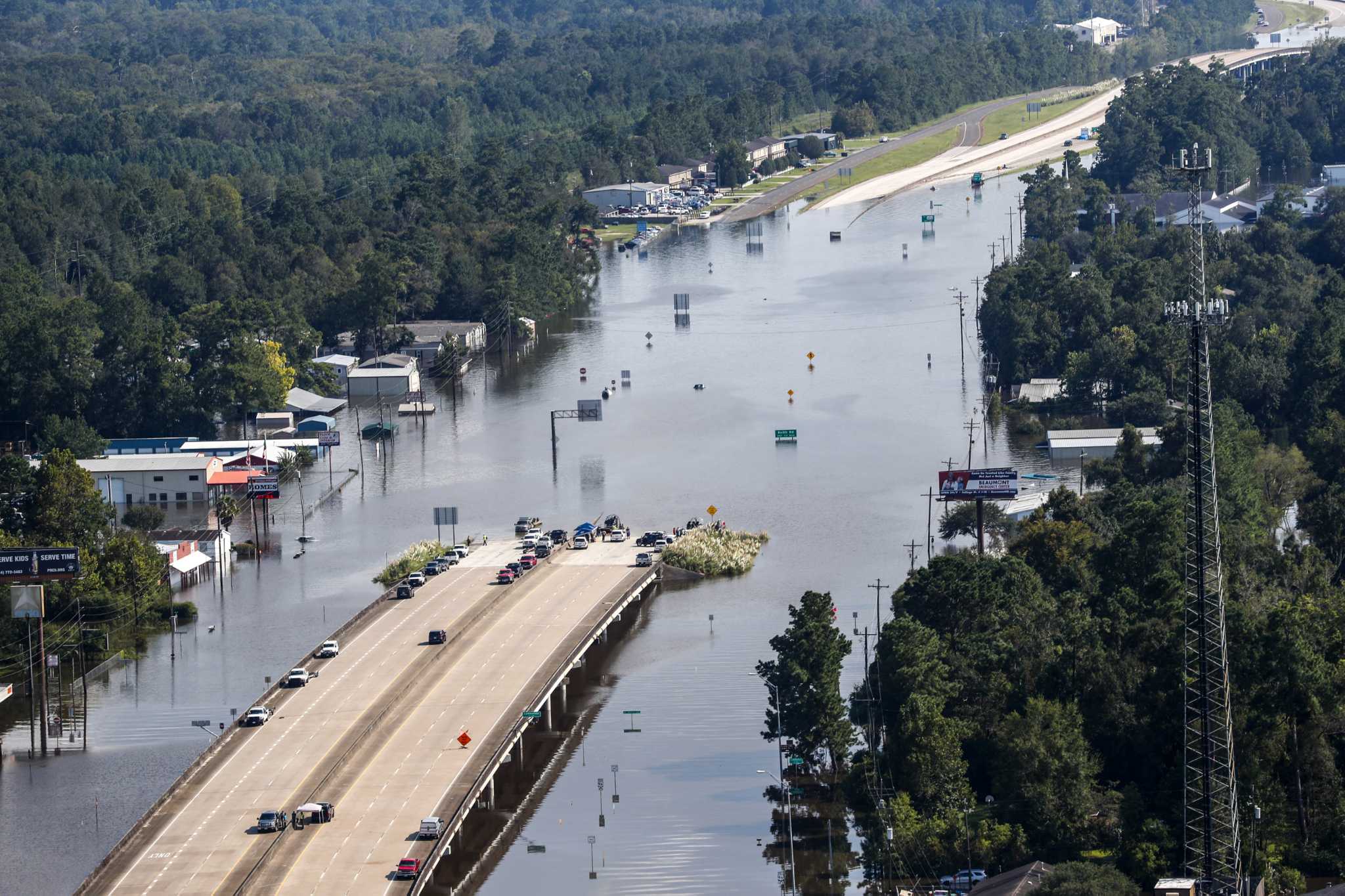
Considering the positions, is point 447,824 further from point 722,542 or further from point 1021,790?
point 722,542

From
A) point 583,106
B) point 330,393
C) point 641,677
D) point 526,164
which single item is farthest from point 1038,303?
point 583,106

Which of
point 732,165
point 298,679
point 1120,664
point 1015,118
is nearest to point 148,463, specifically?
point 298,679

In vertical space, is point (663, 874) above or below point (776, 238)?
below

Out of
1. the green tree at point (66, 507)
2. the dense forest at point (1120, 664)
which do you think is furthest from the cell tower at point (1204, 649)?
the green tree at point (66, 507)

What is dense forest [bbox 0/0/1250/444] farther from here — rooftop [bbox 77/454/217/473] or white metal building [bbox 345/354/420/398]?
rooftop [bbox 77/454/217/473]

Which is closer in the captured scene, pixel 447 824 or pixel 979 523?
pixel 447 824

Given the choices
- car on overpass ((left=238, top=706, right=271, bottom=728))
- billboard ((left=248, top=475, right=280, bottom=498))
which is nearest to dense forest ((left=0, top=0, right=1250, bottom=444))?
billboard ((left=248, top=475, right=280, bottom=498))

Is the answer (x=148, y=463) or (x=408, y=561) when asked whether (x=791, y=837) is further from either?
(x=148, y=463)
